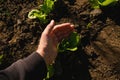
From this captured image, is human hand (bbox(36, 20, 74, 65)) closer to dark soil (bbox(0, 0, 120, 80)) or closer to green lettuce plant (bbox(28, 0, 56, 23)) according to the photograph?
dark soil (bbox(0, 0, 120, 80))

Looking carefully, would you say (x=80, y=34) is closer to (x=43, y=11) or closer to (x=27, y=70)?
(x=43, y=11)

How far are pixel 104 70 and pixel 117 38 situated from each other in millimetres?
452

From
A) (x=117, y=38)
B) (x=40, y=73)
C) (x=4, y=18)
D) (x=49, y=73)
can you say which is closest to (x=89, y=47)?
(x=117, y=38)

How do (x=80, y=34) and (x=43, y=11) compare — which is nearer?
(x=80, y=34)

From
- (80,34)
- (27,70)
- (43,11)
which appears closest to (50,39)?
(27,70)

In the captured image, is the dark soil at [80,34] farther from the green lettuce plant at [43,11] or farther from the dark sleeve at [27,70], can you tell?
the dark sleeve at [27,70]

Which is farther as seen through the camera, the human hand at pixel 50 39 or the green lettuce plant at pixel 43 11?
the green lettuce plant at pixel 43 11

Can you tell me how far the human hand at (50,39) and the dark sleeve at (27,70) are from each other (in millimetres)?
115

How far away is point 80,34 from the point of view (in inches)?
147

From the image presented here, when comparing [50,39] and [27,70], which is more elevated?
[50,39]

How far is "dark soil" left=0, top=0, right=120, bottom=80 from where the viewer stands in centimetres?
344

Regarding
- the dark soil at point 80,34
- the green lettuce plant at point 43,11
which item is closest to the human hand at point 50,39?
the dark soil at point 80,34

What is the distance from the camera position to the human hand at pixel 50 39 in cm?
291

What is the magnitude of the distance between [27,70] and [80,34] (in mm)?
1283
